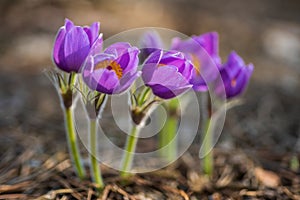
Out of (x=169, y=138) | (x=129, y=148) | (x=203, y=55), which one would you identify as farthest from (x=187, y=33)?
(x=129, y=148)

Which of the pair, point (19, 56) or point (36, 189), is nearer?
point (36, 189)

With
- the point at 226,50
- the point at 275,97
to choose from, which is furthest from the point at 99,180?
the point at 226,50

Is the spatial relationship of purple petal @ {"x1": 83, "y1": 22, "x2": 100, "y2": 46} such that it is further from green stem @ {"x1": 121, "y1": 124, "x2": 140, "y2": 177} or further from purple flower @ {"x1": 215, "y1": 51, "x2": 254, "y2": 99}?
purple flower @ {"x1": 215, "y1": 51, "x2": 254, "y2": 99}

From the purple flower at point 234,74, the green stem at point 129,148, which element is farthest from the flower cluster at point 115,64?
the purple flower at point 234,74

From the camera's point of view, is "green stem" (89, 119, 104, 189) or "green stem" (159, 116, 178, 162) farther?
"green stem" (159, 116, 178, 162)

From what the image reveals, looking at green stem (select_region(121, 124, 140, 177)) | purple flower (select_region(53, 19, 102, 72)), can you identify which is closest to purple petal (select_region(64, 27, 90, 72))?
purple flower (select_region(53, 19, 102, 72))

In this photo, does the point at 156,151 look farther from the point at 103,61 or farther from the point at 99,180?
the point at 103,61

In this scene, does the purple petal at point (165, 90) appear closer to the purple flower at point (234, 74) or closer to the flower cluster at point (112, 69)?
the flower cluster at point (112, 69)
